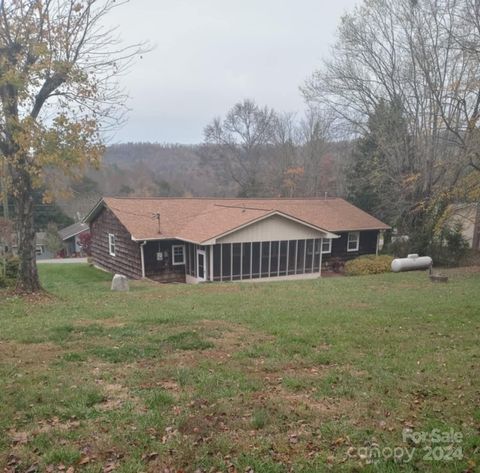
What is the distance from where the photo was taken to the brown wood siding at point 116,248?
77.1ft

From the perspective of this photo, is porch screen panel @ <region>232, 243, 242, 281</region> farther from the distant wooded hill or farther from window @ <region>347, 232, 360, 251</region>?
the distant wooded hill

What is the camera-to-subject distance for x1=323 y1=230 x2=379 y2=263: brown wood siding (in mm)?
27125

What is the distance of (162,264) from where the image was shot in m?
23.2

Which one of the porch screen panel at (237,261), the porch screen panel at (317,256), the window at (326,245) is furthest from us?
the window at (326,245)

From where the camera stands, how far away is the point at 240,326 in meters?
8.30

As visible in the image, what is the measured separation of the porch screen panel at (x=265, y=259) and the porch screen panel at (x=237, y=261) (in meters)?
1.46

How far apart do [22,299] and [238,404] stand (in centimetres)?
910

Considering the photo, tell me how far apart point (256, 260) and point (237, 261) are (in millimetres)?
1196

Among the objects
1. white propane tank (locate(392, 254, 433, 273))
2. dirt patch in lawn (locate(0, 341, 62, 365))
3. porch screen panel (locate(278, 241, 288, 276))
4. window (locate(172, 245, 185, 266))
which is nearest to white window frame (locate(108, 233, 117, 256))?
window (locate(172, 245, 185, 266))

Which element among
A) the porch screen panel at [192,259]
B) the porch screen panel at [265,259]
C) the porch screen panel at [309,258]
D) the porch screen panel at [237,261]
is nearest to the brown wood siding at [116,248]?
the porch screen panel at [192,259]

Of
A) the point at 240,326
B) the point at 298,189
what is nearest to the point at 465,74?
the point at 240,326

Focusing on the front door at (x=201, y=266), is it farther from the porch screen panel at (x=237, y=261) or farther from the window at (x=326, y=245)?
the window at (x=326, y=245)

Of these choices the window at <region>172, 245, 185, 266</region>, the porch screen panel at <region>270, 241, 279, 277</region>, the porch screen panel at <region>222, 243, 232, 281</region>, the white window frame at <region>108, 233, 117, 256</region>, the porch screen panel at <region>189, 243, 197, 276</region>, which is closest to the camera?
the porch screen panel at <region>222, 243, 232, 281</region>

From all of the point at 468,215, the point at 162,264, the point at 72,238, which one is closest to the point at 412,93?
the point at 468,215
